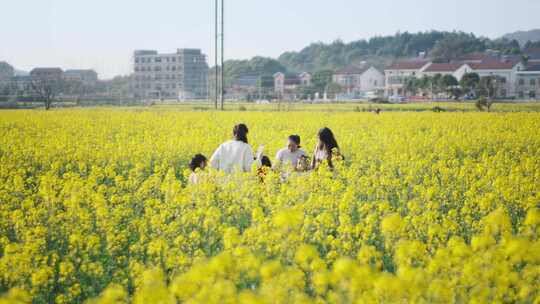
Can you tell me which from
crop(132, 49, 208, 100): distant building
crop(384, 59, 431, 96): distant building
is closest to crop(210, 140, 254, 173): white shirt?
crop(384, 59, 431, 96): distant building

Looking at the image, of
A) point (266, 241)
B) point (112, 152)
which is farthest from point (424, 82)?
point (266, 241)

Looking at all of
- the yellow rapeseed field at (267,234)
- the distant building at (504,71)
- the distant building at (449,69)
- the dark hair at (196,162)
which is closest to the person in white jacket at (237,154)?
the dark hair at (196,162)

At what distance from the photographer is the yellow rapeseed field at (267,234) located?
2.87m

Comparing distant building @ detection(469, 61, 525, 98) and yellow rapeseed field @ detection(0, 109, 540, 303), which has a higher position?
distant building @ detection(469, 61, 525, 98)

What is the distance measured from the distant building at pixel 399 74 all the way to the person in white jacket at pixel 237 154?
225ft

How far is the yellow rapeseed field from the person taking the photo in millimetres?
2871

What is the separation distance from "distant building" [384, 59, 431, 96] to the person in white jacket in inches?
2699

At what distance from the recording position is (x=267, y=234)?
434cm

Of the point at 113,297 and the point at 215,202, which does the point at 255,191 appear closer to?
the point at 215,202

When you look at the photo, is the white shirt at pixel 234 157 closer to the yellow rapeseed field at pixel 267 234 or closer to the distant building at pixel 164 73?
the yellow rapeseed field at pixel 267 234

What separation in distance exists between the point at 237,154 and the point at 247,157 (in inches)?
5.1

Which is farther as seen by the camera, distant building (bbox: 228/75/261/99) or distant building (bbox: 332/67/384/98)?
distant building (bbox: 332/67/384/98)

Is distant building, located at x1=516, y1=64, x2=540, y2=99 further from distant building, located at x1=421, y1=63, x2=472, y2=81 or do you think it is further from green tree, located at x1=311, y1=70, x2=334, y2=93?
green tree, located at x1=311, y1=70, x2=334, y2=93

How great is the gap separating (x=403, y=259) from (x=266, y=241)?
1.16 meters
